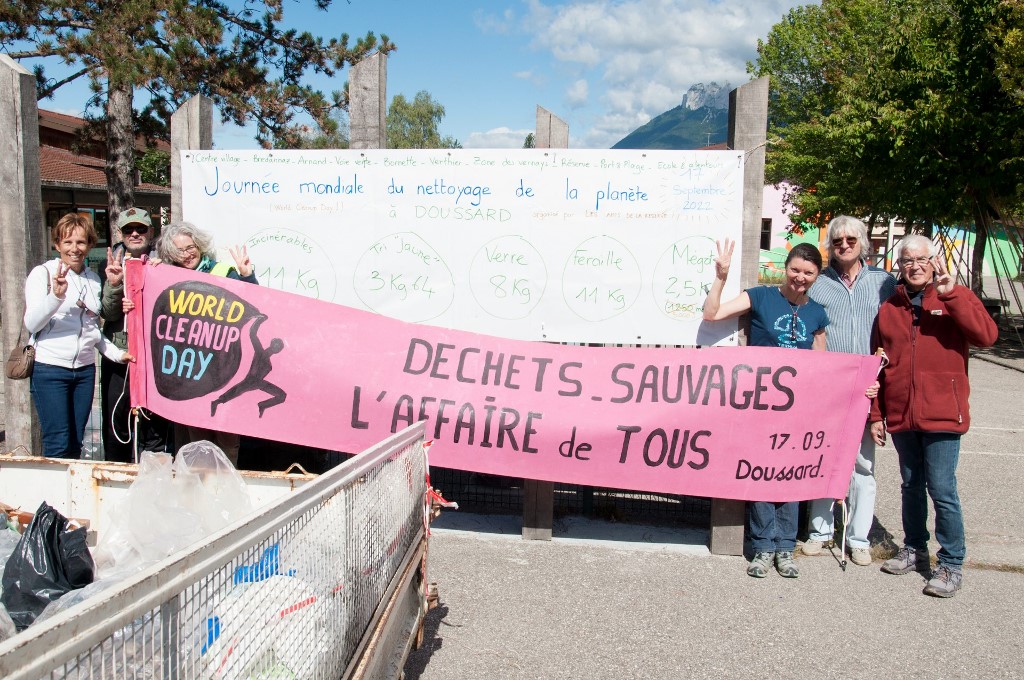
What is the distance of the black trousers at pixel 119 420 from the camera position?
191 inches

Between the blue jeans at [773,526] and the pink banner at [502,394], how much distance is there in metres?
0.10

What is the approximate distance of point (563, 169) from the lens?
4.76 metres

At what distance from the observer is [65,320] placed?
443cm

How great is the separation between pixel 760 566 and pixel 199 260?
12.5 ft

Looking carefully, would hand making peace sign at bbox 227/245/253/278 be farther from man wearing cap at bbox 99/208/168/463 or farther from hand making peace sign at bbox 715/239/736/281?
hand making peace sign at bbox 715/239/736/281

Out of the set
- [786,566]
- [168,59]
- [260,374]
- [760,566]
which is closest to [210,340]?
[260,374]

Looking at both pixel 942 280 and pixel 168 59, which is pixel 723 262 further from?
pixel 168 59

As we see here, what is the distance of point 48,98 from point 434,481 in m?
13.1

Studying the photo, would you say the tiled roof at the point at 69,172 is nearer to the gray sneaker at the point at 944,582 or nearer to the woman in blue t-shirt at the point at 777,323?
the woman in blue t-shirt at the point at 777,323

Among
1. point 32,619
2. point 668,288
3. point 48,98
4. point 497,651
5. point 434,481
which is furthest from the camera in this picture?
point 48,98

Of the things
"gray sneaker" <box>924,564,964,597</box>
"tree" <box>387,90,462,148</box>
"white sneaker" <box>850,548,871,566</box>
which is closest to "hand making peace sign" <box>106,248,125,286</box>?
"white sneaker" <box>850,548,871,566</box>

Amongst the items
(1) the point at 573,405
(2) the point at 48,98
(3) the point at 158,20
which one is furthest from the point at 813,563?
(2) the point at 48,98

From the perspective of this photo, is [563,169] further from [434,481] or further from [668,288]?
[434,481]

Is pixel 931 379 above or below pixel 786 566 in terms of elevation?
above
